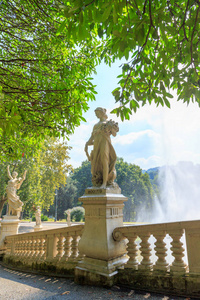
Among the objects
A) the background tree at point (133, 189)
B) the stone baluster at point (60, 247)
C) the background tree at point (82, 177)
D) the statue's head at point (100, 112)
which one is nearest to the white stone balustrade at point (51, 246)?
the stone baluster at point (60, 247)

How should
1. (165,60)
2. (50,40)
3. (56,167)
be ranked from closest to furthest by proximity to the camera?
1. (165,60)
2. (50,40)
3. (56,167)

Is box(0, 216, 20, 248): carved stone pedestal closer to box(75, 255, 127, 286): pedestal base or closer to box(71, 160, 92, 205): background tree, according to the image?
box(75, 255, 127, 286): pedestal base

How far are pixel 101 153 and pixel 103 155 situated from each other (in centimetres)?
7

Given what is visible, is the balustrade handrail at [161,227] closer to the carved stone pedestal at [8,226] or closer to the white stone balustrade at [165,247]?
the white stone balustrade at [165,247]

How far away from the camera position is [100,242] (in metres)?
3.76

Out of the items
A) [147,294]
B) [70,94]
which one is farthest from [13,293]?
[70,94]

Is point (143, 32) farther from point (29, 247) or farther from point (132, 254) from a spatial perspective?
point (29, 247)

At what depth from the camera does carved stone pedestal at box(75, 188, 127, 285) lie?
3604mm

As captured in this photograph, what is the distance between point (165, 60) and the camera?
244cm

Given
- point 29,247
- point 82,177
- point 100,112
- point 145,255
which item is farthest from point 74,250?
point 82,177

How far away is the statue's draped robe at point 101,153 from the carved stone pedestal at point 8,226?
283 inches

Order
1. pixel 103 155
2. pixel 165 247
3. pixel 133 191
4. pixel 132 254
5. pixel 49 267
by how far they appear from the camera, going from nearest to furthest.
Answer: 1. pixel 165 247
2. pixel 132 254
3. pixel 103 155
4. pixel 49 267
5. pixel 133 191

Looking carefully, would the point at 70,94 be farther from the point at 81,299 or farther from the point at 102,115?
the point at 81,299

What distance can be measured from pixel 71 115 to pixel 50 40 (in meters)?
1.97
